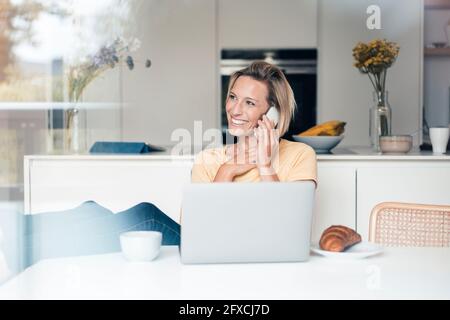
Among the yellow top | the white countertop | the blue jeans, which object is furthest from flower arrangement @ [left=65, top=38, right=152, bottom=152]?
the yellow top

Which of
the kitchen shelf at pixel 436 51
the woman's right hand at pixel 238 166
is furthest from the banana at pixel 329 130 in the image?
the kitchen shelf at pixel 436 51

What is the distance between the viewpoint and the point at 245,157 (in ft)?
5.57

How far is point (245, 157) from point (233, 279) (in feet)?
2.53

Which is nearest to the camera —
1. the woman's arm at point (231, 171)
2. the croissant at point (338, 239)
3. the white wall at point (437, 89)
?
the croissant at point (338, 239)

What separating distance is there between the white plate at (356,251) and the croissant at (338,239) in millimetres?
11

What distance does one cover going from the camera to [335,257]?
43.1 inches

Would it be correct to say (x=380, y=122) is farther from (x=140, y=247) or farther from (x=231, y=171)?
(x=140, y=247)

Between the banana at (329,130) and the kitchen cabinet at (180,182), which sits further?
the banana at (329,130)

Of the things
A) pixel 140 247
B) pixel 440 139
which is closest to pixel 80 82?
pixel 440 139

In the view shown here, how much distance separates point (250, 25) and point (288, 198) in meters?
2.75

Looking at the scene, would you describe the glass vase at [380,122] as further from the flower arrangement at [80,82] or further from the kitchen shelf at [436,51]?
the kitchen shelf at [436,51]

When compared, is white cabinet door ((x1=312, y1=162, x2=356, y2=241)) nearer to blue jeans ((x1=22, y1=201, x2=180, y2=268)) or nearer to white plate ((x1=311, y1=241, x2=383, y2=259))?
blue jeans ((x1=22, y1=201, x2=180, y2=268))

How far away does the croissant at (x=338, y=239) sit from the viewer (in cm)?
111
